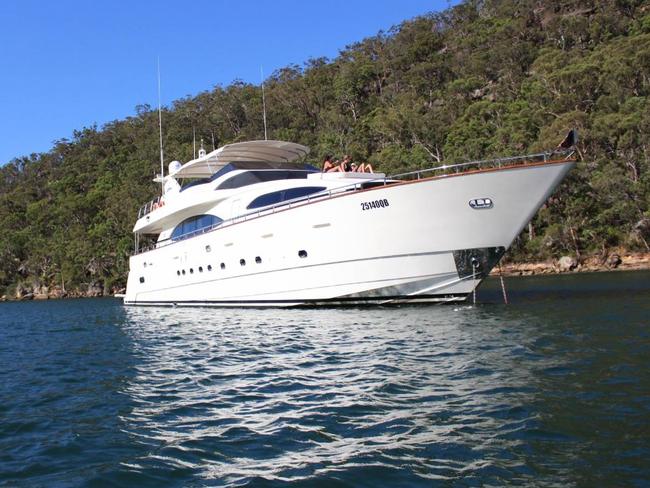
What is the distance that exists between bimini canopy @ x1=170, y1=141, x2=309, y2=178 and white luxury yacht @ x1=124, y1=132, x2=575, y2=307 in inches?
71.7

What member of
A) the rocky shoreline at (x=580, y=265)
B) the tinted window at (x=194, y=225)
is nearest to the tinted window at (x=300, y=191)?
the tinted window at (x=194, y=225)

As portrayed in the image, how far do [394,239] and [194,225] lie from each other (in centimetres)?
894

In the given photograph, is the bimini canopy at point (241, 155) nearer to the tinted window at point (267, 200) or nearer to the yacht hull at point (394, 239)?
the tinted window at point (267, 200)

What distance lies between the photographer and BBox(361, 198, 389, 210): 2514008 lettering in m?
13.0

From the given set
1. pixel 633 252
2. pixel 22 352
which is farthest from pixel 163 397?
pixel 633 252

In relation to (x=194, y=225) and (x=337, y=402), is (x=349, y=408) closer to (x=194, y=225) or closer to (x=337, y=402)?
(x=337, y=402)

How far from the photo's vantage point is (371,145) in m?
58.9

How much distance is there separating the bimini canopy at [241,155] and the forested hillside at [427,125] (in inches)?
888

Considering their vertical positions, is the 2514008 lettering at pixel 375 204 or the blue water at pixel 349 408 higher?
the 2514008 lettering at pixel 375 204

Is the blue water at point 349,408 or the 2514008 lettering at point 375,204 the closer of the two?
the blue water at point 349,408

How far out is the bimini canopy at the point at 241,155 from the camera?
19.9 m

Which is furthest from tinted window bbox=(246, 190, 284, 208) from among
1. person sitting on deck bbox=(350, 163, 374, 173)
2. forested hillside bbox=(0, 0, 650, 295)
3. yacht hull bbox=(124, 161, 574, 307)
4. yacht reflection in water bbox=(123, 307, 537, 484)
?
forested hillside bbox=(0, 0, 650, 295)

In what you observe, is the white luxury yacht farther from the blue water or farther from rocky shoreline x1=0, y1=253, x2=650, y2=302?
rocky shoreline x1=0, y1=253, x2=650, y2=302

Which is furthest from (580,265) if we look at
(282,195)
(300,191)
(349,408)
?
(349,408)
